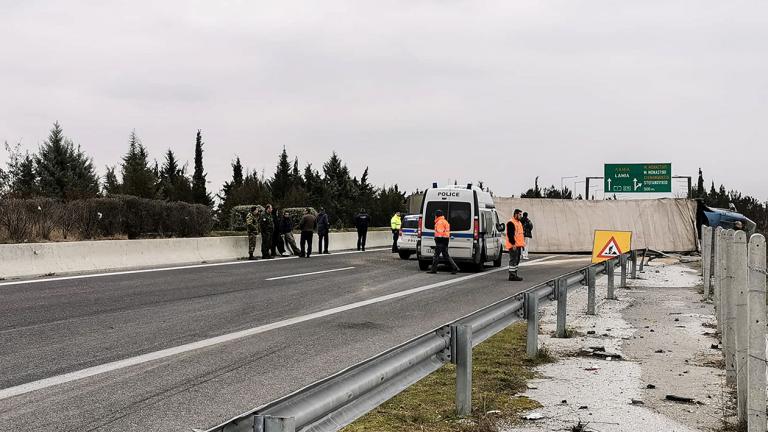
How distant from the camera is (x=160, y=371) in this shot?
7.35 metres

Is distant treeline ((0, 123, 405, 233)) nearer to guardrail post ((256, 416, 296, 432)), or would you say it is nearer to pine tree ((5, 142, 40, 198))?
pine tree ((5, 142, 40, 198))

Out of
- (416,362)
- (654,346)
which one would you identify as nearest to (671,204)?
(654,346)

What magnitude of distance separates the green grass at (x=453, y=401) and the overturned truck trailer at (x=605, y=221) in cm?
3008

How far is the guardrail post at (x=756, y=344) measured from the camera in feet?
15.4

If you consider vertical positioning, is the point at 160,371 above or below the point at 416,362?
below

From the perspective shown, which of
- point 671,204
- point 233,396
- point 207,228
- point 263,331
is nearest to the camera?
point 233,396

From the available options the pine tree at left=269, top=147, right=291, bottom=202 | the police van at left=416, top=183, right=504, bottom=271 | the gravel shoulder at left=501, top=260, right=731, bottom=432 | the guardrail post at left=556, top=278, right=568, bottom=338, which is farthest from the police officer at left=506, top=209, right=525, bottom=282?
the pine tree at left=269, top=147, right=291, bottom=202

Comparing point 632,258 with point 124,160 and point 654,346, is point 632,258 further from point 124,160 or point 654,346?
point 124,160

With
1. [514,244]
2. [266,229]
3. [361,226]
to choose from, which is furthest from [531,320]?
[361,226]

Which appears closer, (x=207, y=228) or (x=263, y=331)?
(x=263, y=331)

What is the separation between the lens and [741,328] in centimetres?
545

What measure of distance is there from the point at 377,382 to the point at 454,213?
18.1 meters

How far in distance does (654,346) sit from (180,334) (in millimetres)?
6166

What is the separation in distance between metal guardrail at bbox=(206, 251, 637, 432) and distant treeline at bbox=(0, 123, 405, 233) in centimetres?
1964
